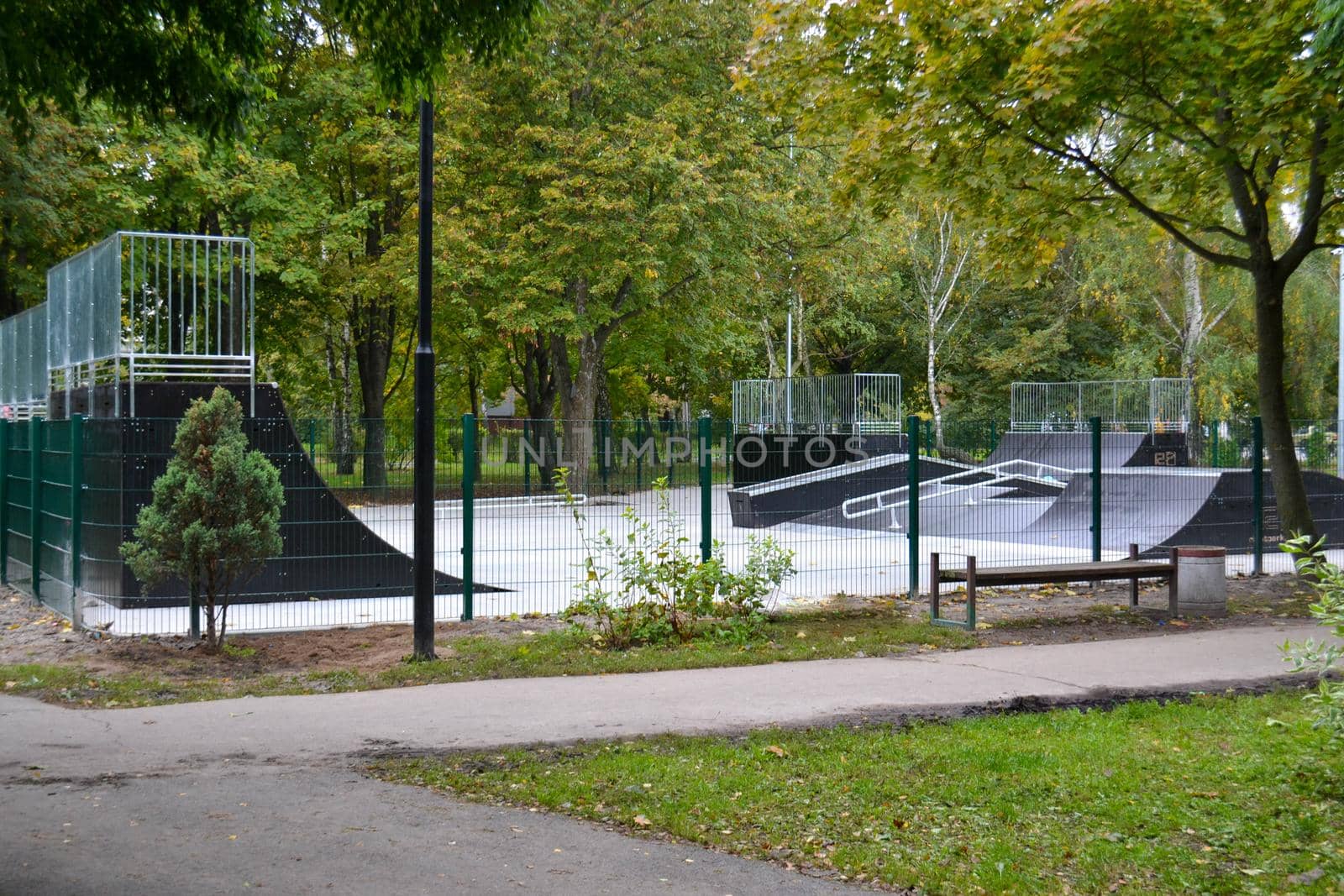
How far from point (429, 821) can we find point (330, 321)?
3523 cm

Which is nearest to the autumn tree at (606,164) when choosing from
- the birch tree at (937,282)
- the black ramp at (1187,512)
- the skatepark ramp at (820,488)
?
the skatepark ramp at (820,488)

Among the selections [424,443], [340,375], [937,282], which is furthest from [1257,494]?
[340,375]

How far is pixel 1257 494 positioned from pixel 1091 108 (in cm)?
597

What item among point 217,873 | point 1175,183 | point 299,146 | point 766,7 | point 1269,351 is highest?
point 299,146

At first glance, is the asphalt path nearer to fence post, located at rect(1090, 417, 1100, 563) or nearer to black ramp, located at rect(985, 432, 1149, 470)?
fence post, located at rect(1090, 417, 1100, 563)

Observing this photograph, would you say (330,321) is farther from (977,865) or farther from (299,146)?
(977,865)

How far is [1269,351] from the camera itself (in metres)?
15.3

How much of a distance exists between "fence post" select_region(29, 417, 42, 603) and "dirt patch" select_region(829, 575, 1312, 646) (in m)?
9.21

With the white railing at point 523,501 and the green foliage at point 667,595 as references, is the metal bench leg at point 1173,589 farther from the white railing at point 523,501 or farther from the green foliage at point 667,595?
the white railing at point 523,501

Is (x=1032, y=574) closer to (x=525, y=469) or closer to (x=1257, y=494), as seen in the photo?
(x=525, y=469)

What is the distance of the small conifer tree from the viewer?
32.9 ft

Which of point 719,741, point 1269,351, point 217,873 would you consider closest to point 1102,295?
point 1269,351

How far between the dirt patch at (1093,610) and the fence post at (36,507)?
921cm

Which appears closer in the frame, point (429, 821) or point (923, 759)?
point (429, 821)
